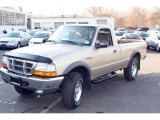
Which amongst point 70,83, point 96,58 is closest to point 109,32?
point 96,58

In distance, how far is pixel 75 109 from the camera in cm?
595

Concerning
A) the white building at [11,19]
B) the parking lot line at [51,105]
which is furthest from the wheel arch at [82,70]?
the white building at [11,19]

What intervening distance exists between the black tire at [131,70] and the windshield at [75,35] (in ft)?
8.12

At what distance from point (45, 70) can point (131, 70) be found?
4.32 metres

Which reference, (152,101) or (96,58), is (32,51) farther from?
(152,101)

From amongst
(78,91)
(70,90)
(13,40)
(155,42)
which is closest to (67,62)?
(70,90)

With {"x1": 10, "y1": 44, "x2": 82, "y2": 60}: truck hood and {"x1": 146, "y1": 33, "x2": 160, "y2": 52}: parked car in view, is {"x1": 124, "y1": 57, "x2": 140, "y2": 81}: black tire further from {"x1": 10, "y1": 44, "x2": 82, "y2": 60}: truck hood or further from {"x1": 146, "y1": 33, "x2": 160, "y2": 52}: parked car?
{"x1": 146, "y1": 33, "x2": 160, "y2": 52}: parked car

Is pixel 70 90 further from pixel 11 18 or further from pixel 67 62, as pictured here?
pixel 11 18

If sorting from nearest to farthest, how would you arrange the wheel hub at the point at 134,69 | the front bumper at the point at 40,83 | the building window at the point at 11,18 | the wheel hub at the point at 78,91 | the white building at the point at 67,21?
1. the front bumper at the point at 40,83
2. the wheel hub at the point at 78,91
3. the wheel hub at the point at 134,69
4. the building window at the point at 11,18
5. the white building at the point at 67,21

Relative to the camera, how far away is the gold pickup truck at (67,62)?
5418 millimetres

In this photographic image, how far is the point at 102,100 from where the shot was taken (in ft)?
21.9

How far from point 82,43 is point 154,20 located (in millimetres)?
92836

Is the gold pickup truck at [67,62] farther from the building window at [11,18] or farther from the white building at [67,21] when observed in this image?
the white building at [67,21]

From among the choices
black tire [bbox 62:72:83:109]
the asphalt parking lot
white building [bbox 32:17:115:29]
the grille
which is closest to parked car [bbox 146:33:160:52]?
the asphalt parking lot
